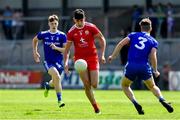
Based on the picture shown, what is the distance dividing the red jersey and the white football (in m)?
0.46

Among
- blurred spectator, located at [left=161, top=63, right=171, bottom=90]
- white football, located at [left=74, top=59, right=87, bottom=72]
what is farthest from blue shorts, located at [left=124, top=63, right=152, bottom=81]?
blurred spectator, located at [left=161, top=63, right=171, bottom=90]

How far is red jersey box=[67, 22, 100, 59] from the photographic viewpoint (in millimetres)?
19594

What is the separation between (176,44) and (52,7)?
1230 cm

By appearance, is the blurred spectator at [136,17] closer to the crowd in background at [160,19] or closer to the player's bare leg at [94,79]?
the crowd in background at [160,19]

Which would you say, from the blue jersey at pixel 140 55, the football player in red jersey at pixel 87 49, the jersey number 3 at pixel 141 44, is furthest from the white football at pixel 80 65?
the jersey number 3 at pixel 141 44

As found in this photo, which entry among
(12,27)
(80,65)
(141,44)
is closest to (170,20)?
(12,27)

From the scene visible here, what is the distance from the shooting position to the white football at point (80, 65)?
748 inches

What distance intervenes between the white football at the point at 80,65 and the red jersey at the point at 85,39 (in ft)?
1.50

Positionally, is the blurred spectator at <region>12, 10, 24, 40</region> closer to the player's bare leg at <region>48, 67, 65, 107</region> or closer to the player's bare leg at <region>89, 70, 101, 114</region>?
the player's bare leg at <region>48, 67, 65, 107</region>

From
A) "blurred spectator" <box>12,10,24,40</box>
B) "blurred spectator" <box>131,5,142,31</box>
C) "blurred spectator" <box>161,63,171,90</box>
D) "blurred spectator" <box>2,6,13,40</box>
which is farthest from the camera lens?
"blurred spectator" <box>12,10,24,40</box>

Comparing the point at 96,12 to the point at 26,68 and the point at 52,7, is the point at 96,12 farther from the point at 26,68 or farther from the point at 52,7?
the point at 26,68

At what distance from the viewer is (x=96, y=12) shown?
48281mm

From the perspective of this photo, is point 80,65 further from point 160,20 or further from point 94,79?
point 160,20

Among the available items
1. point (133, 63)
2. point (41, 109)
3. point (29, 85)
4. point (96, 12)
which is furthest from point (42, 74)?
point (133, 63)
